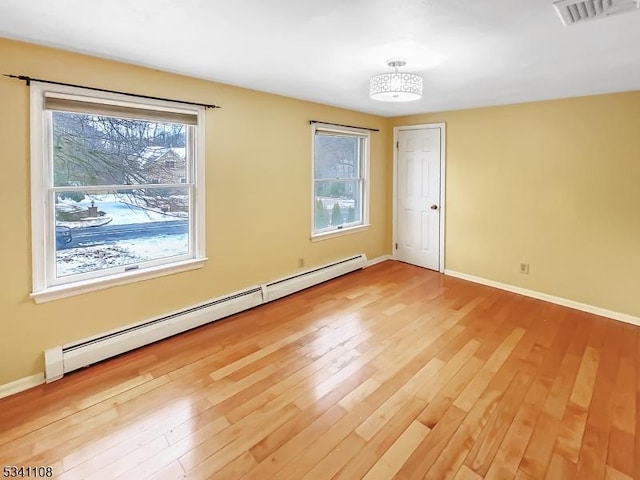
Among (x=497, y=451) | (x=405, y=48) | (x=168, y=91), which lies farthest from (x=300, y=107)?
(x=497, y=451)

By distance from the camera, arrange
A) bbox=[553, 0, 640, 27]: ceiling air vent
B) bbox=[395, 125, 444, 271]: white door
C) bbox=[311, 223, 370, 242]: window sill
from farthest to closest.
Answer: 1. bbox=[395, 125, 444, 271]: white door
2. bbox=[311, 223, 370, 242]: window sill
3. bbox=[553, 0, 640, 27]: ceiling air vent

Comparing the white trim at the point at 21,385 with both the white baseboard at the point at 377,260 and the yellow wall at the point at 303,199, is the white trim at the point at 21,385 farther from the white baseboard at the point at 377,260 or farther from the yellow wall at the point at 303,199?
the white baseboard at the point at 377,260

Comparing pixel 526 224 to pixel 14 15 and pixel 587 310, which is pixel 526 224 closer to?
pixel 587 310

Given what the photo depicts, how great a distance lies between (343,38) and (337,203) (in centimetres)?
282

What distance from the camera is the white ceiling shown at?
1817mm

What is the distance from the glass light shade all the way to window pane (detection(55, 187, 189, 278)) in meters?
1.87

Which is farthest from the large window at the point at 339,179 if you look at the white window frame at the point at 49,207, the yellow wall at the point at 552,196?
the white window frame at the point at 49,207

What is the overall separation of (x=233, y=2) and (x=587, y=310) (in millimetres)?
4260

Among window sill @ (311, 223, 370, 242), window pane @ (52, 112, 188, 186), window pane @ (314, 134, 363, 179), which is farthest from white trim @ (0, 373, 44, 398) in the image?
window pane @ (314, 134, 363, 179)

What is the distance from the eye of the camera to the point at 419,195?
5.25 m

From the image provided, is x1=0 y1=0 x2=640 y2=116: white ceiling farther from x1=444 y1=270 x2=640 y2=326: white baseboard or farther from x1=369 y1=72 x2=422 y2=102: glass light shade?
x1=444 y1=270 x2=640 y2=326: white baseboard

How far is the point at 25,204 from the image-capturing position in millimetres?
2375

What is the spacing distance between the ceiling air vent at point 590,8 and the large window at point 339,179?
2.84 metres

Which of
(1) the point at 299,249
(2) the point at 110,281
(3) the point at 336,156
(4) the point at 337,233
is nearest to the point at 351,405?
(2) the point at 110,281
